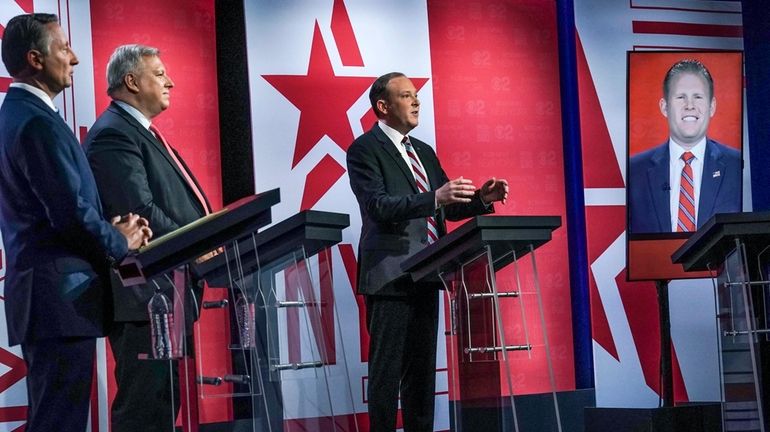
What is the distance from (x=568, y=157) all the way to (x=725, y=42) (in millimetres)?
1313

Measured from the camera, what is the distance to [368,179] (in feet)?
13.4

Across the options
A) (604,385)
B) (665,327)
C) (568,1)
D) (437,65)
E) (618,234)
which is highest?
(568,1)

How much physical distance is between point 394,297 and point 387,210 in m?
0.35

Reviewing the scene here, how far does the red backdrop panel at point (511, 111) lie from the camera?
5605 mm

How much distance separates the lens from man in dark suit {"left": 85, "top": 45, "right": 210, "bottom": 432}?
95.3 inches

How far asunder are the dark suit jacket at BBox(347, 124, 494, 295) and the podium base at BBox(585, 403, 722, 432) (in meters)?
1.14

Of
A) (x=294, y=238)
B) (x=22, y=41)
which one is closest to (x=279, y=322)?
(x=294, y=238)

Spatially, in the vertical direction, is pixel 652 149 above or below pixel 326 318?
above

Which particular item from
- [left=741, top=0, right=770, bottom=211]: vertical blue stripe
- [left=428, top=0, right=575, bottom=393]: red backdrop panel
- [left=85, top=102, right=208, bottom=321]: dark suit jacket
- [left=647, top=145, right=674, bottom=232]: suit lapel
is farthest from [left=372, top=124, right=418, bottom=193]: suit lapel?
[left=741, top=0, right=770, bottom=211]: vertical blue stripe

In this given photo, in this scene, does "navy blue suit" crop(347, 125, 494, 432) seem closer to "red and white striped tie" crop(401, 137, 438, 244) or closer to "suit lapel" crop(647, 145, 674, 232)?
"red and white striped tie" crop(401, 137, 438, 244)

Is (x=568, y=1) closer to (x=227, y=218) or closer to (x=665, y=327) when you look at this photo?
(x=665, y=327)

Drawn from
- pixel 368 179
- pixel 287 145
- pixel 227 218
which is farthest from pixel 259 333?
pixel 287 145

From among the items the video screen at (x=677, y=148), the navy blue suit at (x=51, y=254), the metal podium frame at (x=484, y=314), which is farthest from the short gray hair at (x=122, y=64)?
the video screen at (x=677, y=148)

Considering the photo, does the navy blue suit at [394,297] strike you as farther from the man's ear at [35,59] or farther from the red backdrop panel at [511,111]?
the man's ear at [35,59]
